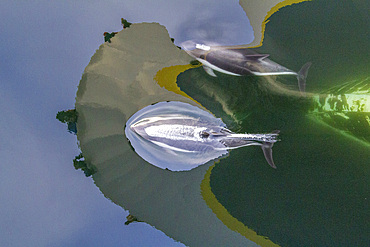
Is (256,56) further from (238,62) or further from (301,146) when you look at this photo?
(301,146)

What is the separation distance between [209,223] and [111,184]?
0.49 m

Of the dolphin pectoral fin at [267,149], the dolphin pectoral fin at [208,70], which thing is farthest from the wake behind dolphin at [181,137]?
the dolphin pectoral fin at [208,70]

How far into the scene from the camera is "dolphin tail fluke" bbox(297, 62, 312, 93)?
3.05ft

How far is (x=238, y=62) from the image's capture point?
0.97 metres

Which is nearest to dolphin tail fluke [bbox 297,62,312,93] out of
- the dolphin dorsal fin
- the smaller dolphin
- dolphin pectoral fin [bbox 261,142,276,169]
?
the smaller dolphin

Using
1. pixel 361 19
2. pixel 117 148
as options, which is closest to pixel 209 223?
pixel 117 148

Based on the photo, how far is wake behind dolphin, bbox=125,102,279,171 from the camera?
2.96 feet

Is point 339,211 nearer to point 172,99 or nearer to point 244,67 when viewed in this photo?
point 244,67

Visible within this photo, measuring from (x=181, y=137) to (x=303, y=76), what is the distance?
572 millimetres

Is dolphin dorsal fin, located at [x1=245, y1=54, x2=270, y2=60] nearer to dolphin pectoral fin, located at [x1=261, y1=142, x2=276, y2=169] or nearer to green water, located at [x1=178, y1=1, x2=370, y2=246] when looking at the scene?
green water, located at [x1=178, y1=1, x2=370, y2=246]

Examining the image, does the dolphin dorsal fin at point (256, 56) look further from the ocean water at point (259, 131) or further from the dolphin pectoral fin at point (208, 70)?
the dolphin pectoral fin at point (208, 70)

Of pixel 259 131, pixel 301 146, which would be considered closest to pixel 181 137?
pixel 259 131

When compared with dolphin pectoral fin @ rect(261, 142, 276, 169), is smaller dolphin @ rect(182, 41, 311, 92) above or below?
above

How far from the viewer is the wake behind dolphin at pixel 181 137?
0.90 m
